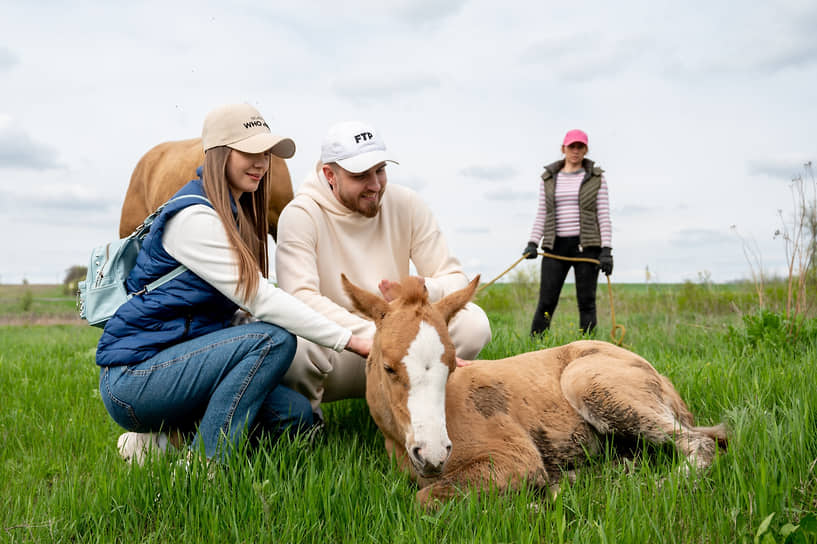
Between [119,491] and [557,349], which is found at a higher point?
[557,349]

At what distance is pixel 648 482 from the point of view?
9.75 feet

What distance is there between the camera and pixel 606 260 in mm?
8008

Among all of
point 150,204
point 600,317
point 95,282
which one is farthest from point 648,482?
point 600,317

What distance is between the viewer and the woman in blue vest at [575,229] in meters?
8.21

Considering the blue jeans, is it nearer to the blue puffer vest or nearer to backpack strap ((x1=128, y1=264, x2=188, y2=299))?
the blue puffer vest

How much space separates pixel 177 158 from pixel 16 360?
3.17 m

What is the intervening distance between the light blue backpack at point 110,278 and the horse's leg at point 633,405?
2556 mm

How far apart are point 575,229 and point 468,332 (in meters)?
4.11

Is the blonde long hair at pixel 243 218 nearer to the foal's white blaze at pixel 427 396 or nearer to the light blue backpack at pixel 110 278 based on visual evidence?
the light blue backpack at pixel 110 278

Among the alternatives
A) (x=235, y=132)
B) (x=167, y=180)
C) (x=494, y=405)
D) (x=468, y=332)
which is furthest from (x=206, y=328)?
(x=167, y=180)

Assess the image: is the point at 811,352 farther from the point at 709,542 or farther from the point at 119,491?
the point at 119,491

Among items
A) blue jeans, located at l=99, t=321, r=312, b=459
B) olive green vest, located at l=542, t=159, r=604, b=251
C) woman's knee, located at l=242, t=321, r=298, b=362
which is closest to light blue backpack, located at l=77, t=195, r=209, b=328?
blue jeans, located at l=99, t=321, r=312, b=459

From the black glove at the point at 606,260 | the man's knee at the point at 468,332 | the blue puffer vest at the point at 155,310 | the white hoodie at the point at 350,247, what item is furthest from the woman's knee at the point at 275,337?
the black glove at the point at 606,260

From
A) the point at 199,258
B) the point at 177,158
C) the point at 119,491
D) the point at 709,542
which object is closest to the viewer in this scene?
the point at 709,542
